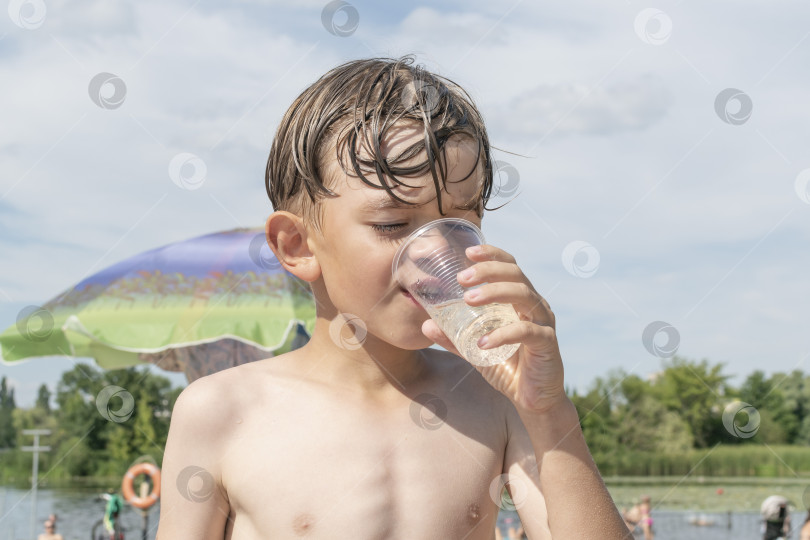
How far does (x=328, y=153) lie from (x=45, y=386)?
144 feet

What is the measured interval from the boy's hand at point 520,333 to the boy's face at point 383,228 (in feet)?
0.31

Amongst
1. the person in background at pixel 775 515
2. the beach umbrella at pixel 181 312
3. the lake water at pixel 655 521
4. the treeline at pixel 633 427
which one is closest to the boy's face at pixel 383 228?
the beach umbrella at pixel 181 312

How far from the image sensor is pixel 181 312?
6723 mm

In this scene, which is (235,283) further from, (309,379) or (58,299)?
(309,379)

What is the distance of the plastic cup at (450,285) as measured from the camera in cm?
152

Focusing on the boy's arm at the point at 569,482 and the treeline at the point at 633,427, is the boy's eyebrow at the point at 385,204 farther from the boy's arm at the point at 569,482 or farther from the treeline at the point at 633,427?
the treeline at the point at 633,427

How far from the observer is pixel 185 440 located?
67.2 inches

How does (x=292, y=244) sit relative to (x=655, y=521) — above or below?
above

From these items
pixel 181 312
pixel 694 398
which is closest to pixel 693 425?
pixel 694 398

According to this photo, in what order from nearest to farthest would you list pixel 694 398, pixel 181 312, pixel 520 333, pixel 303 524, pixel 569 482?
pixel 520 333 < pixel 569 482 < pixel 303 524 < pixel 181 312 < pixel 694 398

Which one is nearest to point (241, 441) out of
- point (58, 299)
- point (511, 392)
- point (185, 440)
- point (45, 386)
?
point (185, 440)

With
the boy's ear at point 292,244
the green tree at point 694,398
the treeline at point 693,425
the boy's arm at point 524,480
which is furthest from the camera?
the green tree at point 694,398

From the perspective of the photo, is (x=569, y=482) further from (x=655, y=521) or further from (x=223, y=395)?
(x=655, y=521)

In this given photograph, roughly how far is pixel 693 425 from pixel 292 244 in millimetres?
58195
